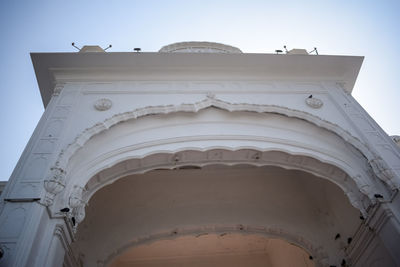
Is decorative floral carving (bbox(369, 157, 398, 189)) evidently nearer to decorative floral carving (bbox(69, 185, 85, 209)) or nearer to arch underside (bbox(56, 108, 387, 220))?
arch underside (bbox(56, 108, 387, 220))

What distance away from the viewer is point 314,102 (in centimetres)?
660

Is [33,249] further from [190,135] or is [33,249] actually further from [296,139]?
[296,139]

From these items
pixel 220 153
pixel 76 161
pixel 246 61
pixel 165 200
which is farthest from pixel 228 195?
pixel 76 161

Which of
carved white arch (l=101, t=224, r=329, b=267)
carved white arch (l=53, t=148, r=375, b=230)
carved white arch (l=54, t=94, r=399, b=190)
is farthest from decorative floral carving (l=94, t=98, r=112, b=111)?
carved white arch (l=101, t=224, r=329, b=267)

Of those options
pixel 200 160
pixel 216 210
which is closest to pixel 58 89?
pixel 200 160

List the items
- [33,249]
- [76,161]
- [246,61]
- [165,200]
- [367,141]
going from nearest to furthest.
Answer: [33,249], [76,161], [367,141], [246,61], [165,200]

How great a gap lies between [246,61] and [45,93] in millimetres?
4341

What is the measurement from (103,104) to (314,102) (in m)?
3.90

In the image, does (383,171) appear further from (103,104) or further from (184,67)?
(103,104)

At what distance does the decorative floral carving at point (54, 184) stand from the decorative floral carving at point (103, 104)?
1.70m

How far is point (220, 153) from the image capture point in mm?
5906

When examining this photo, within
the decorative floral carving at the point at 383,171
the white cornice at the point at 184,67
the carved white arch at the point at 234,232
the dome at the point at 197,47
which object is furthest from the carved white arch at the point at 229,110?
the dome at the point at 197,47

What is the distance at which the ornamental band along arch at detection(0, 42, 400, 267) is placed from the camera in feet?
15.6

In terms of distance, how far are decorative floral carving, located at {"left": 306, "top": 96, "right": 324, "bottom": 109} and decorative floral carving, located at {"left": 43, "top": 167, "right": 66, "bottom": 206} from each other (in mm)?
4476
